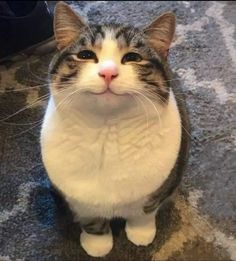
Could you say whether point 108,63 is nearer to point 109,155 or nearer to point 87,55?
point 87,55

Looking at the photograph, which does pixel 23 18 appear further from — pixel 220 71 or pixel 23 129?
pixel 220 71

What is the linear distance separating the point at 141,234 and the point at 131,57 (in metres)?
0.41

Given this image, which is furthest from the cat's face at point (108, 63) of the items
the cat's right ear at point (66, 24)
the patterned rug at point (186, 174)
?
the patterned rug at point (186, 174)

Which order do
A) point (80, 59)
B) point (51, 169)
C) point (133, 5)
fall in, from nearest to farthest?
point (80, 59) → point (51, 169) → point (133, 5)

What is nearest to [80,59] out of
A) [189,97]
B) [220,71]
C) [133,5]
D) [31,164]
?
[31,164]

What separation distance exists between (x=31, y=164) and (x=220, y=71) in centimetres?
61

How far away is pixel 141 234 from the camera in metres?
1.08

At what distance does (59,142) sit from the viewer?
939 mm

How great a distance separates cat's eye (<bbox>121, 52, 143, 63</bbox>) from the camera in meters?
0.86

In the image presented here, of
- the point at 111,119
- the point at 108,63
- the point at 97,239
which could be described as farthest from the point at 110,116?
the point at 97,239

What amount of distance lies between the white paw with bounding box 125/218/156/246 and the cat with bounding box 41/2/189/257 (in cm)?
8

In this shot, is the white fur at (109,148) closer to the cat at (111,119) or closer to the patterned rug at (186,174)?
the cat at (111,119)

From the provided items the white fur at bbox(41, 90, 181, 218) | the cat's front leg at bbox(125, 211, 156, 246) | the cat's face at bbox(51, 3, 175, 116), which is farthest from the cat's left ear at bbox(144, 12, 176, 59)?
the cat's front leg at bbox(125, 211, 156, 246)

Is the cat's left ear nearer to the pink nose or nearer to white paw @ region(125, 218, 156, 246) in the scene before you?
the pink nose
